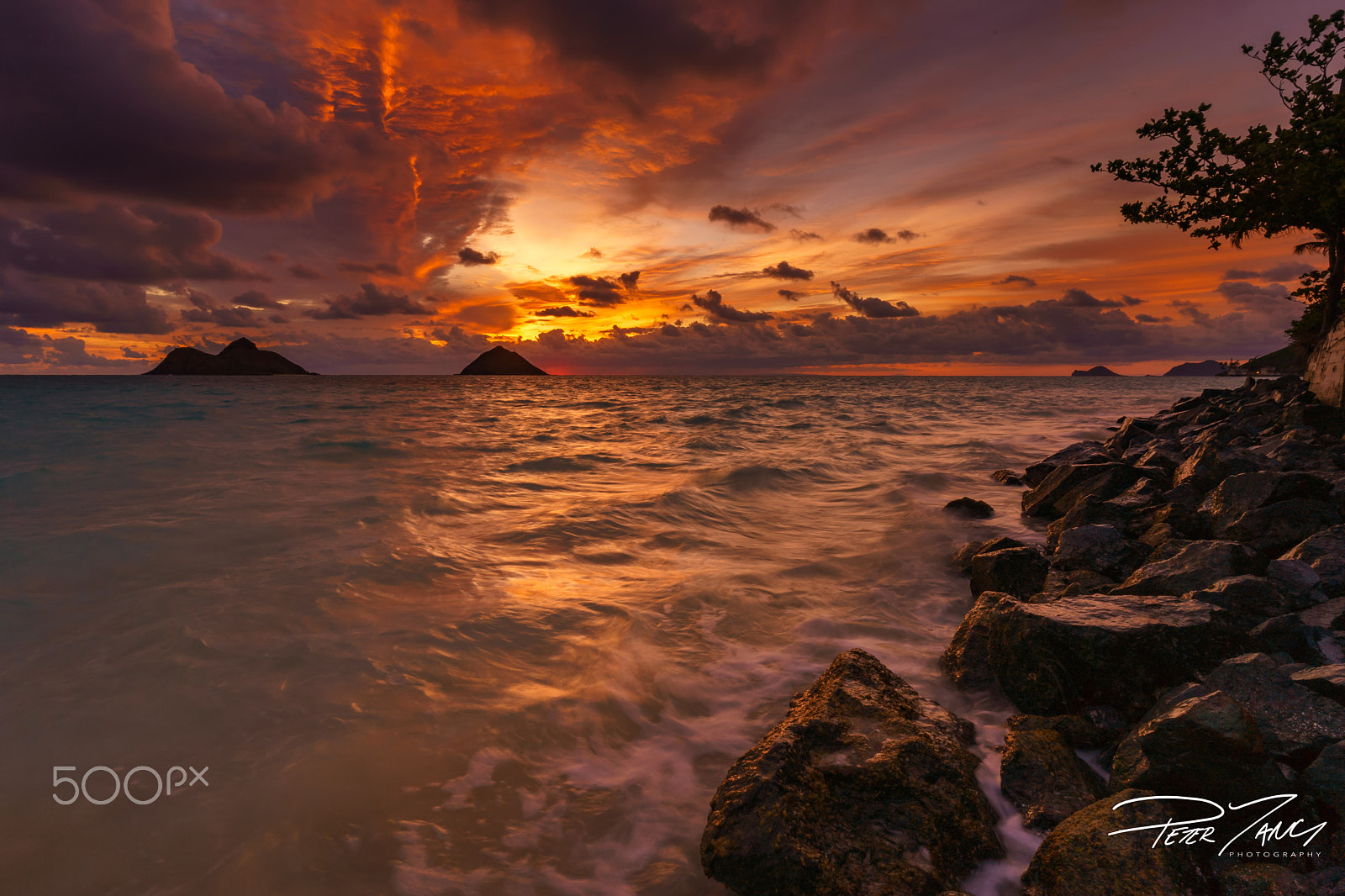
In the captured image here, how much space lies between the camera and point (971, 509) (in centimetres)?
970

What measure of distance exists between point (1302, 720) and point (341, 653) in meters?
6.63

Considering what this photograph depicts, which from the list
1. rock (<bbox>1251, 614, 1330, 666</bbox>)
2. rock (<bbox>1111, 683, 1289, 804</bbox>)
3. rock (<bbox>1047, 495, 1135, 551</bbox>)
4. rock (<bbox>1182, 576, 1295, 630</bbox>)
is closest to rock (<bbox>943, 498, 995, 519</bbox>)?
rock (<bbox>1047, 495, 1135, 551</bbox>)

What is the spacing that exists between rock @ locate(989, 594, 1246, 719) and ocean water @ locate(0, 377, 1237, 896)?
0.44m

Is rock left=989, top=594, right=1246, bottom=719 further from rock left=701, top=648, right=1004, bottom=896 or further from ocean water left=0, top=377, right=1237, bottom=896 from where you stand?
rock left=701, top=648, right=1004, bottom=896

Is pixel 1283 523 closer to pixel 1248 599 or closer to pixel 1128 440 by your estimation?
pixel 1248 599

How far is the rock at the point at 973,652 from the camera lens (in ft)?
14.4

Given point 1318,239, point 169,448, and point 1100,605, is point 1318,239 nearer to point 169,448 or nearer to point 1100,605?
point 1100,605

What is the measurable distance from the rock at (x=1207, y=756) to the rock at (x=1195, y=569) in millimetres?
2233

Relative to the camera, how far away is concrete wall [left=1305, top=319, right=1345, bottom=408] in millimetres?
11023

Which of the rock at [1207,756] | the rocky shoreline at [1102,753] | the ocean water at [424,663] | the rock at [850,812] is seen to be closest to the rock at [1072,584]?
the rocky shoreline at [1102,753]

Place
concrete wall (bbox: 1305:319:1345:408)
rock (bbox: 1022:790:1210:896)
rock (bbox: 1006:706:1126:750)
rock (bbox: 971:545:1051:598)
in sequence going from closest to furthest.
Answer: rock (bbox: 1022:790:1210:896), rock (bbox: 1006:706:1126:750), rock (bbox: 971:545:1051:598), concrete wall (bbox: 1305:319:1345:408)

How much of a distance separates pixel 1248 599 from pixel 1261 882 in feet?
8.61

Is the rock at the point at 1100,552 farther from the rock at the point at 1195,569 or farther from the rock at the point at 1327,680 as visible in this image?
the rock at the point at 1327,680

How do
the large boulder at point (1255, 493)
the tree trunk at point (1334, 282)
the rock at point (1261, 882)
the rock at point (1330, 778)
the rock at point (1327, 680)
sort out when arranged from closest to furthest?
the rock at point (1261, 882) → the rock at point (1330, 778) → the rock at point (1327, 680) → the large boulder at point (1255, 493) → the tree trunk at point (1334, 282)
